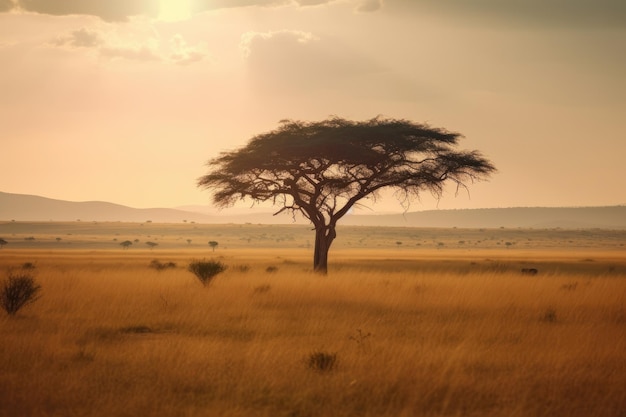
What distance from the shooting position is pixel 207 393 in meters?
9.13

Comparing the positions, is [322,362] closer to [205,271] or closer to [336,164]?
[205,271]

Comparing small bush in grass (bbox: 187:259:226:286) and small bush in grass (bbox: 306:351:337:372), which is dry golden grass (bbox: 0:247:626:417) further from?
small bush in grass (bbox: 187:259:226:286)

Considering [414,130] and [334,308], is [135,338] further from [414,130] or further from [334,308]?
[414,130]

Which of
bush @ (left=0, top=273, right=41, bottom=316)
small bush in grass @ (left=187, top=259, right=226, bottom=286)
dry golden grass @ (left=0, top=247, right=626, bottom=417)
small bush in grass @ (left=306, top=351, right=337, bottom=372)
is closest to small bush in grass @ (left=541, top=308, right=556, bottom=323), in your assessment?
dry golden grass @ (left=0, top=247, right=626, bottom=417)

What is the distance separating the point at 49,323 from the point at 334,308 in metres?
7.26

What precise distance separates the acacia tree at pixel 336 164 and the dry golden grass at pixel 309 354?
44.1 feet

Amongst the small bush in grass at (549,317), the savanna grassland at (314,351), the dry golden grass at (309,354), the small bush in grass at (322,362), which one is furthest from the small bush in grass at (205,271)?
the small bush in grass at (322,362)

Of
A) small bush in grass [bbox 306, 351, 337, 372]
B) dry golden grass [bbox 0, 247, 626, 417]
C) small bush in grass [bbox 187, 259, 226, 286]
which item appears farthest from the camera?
small bush in grass [bbox 187, 259, 226, 286]

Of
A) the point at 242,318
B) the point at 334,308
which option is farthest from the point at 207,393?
the point at 334,308

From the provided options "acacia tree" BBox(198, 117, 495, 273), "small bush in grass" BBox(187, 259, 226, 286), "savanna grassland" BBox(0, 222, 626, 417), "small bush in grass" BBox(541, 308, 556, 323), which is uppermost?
"acacia tree" BBox(198, 117, 495, 273)

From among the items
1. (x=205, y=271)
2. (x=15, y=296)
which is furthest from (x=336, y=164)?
(x=15, y=296)

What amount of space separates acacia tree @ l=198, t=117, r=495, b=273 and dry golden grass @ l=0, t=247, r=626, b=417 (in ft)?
44.1

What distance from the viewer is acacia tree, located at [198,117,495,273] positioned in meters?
33.8

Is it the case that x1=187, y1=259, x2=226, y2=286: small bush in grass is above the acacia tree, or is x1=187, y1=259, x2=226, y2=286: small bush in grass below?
below
